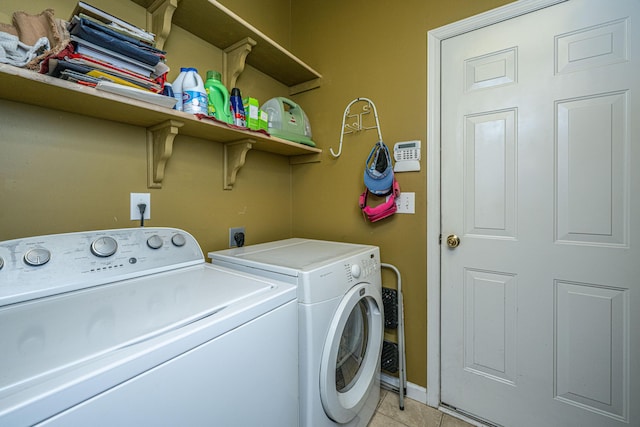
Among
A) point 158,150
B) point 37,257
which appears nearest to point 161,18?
point 158,150

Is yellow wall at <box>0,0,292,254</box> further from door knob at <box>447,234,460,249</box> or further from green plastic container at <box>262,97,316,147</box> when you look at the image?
door knob at <box>447,234,460,249</box>

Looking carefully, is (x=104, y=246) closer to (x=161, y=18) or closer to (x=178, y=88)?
(x=178, y=88)

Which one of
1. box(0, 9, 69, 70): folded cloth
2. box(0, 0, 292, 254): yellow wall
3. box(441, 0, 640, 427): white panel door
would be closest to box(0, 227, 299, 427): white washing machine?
box(0, 0, 292, 254): yellow wall

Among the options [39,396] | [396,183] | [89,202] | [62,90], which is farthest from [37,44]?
[396,183]

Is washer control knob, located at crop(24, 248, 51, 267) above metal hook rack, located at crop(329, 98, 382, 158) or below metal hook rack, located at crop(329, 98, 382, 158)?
below

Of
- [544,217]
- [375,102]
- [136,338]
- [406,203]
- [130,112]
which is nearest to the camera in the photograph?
[136,338]

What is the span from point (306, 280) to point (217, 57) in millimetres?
1414

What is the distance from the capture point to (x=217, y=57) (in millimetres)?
1612

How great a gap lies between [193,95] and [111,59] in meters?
0.32

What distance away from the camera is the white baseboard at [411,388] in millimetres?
1649

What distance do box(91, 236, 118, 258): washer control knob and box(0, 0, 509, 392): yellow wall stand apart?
23 cm

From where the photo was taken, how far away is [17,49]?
829 mm

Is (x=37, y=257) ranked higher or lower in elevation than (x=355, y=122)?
lower

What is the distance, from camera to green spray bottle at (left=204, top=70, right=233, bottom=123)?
1353 mm
